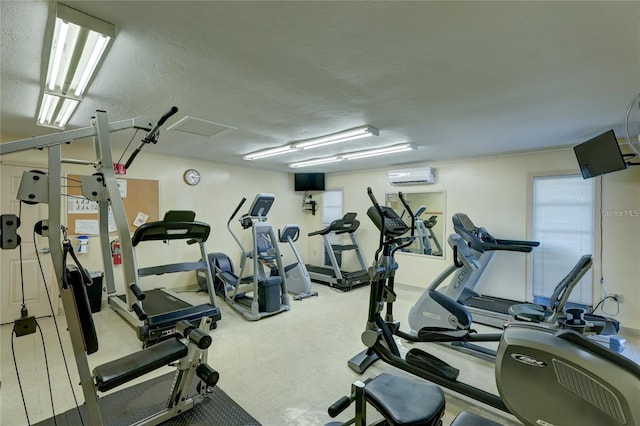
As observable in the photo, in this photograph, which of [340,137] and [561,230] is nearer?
[340,137]

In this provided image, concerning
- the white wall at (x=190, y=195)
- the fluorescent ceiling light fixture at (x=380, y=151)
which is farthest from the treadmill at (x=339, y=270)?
the white wall at (x=190, y=195)

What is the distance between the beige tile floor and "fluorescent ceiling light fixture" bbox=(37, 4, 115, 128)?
238 centimetres

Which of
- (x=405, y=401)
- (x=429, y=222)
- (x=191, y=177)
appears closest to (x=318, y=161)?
(x=429, y=222)

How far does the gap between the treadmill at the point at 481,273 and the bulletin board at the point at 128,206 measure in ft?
15.0

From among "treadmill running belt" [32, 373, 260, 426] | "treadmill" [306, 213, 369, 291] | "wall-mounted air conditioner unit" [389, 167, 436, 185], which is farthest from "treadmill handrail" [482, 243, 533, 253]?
"treadmill running belt" [32, 373, 260, 426]

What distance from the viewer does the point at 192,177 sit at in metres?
5.33

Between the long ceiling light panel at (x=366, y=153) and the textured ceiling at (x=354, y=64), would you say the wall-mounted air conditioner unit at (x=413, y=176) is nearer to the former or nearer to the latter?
the long ceiling light panel at (x=366, y=153)

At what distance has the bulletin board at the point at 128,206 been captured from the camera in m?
4.18

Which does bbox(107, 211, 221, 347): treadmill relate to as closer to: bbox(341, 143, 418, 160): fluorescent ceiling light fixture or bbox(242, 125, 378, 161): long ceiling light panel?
bbox(242, 125, 378, 161): long ceiling light panel

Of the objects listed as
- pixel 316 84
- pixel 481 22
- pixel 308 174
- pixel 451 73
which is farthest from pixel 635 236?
pixel 308 174

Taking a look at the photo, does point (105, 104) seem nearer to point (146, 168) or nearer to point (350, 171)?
point (146, 168)

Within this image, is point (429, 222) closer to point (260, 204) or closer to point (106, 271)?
point (260, 204)

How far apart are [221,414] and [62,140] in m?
2.06

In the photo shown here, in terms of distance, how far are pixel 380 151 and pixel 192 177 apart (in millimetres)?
3479
